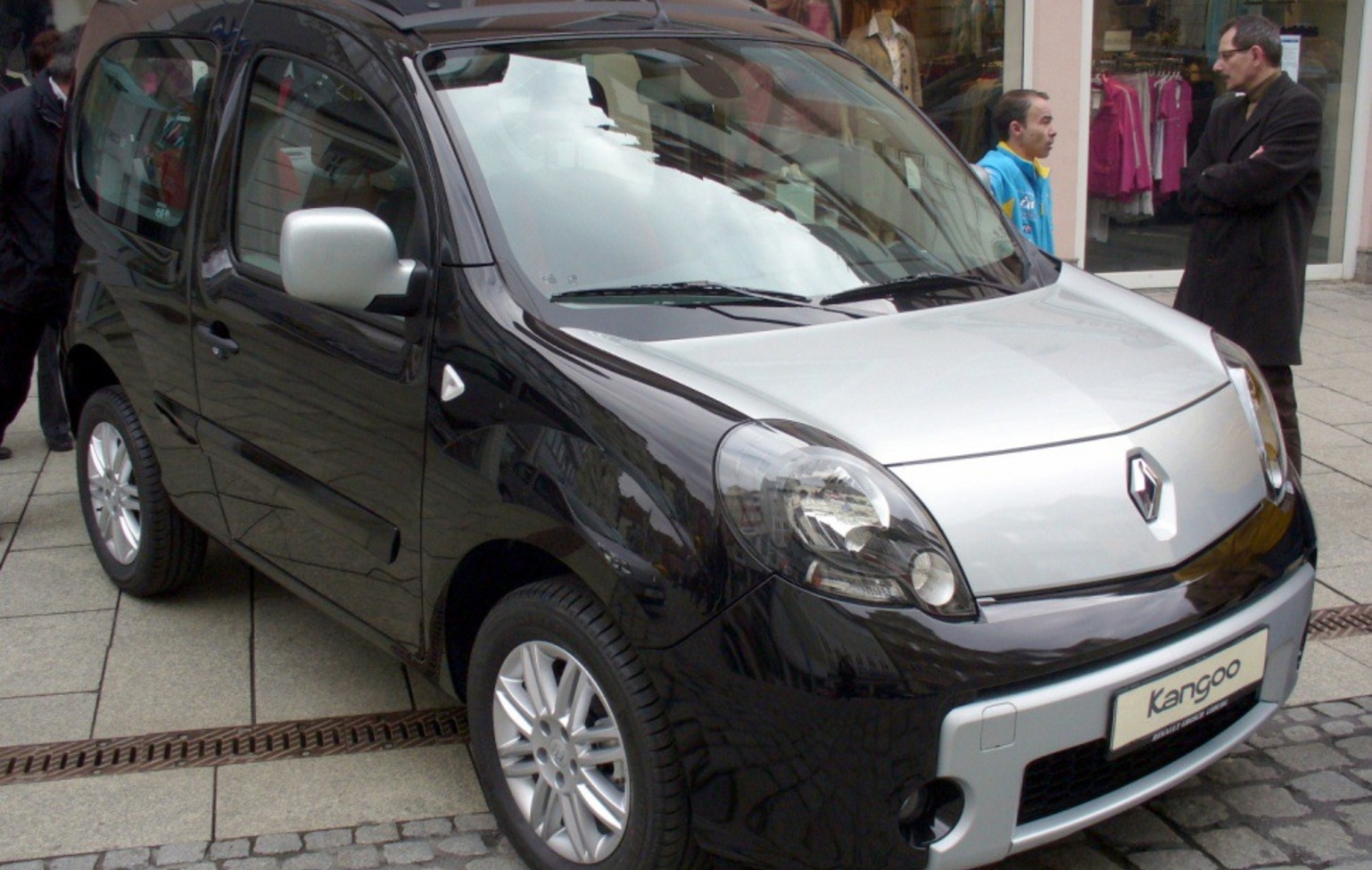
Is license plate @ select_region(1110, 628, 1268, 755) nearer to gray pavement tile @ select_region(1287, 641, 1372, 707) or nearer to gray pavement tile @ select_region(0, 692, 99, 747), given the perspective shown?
gray pavement tile @ select_region(1287, 641, 1372, 707)

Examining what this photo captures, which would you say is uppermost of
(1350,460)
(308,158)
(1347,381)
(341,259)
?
(308,158)

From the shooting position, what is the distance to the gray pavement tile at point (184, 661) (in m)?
4.08

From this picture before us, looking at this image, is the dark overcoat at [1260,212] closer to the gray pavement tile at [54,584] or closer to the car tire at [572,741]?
the car tire at [572,741]

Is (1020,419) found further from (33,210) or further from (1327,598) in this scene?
(33,210)

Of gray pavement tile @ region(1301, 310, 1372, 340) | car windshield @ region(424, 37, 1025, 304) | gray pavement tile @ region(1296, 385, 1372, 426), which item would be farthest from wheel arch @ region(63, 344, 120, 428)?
gray pavement tile @ region(1301, 310, 1372, 340)

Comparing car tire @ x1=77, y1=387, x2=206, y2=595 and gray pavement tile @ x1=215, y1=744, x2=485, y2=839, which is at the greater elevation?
car tire @ x1=77, y1=387, x2=206, y2=595

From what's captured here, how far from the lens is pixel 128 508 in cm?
483

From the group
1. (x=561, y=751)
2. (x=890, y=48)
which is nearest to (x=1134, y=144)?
(x=890, y=48)

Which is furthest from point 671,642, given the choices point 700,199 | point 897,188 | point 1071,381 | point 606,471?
point 897,188

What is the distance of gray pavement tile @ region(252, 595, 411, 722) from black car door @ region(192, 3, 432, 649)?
45 centimetres

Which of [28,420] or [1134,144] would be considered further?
[1134,144]

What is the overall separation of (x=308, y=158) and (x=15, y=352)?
258cm

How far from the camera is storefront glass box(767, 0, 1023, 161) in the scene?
32.2 ft

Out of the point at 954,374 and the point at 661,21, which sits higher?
the point at 661,21
